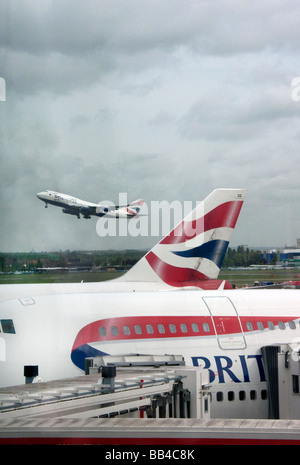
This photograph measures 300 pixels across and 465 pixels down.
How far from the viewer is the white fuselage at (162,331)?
5707 millimetres

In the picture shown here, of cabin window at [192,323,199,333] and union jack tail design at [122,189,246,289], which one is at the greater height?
union jack tail design at [122,189,246,289]

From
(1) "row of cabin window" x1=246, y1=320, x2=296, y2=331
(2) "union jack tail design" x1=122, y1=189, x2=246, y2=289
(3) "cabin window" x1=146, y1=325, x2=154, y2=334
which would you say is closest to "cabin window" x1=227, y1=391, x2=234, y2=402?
(1) "row of cabin window" x1=246, y1=320, x2=296, y2=331

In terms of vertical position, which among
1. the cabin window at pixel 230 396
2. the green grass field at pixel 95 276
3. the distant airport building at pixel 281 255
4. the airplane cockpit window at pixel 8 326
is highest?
the distant airport building at pixel 281 255

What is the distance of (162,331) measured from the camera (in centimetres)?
628

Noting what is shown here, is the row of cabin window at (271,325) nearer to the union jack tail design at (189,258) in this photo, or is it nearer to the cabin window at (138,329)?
the union jack tail design at (189,258)

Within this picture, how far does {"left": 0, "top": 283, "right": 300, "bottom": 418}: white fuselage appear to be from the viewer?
5.71m

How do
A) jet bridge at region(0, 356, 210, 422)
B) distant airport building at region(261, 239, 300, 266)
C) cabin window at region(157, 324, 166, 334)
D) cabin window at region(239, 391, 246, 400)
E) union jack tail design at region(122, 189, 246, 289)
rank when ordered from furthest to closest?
union jack tail design at region(122, 189, 246, 289) < cabin window at region(239, 391, 246, 400) < cabin window at region(157, 324, 166, 334) < distant airport building at region(261, 239, 300, 266) < jet bridge at region(0, 356, 210, 422)

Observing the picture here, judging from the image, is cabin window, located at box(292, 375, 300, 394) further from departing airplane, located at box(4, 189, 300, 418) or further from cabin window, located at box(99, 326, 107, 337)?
cabin window, located at box(99, 326, 107, 337)

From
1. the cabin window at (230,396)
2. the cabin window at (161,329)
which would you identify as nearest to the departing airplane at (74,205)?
the cabin window at (161,329)

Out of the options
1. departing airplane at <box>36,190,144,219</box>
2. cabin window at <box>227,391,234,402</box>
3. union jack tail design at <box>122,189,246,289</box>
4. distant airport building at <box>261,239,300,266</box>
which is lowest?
cabin window at <box>227,391,234,402</box>

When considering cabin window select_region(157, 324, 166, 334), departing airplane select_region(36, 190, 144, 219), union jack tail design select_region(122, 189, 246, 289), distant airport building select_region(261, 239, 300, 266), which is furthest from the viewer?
union jack tail design select_region(122, 189, 246, 289)

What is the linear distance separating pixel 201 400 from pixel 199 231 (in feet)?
20.2

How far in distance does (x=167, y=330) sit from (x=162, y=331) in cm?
6

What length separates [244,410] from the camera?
Answer: 6.25 meters
